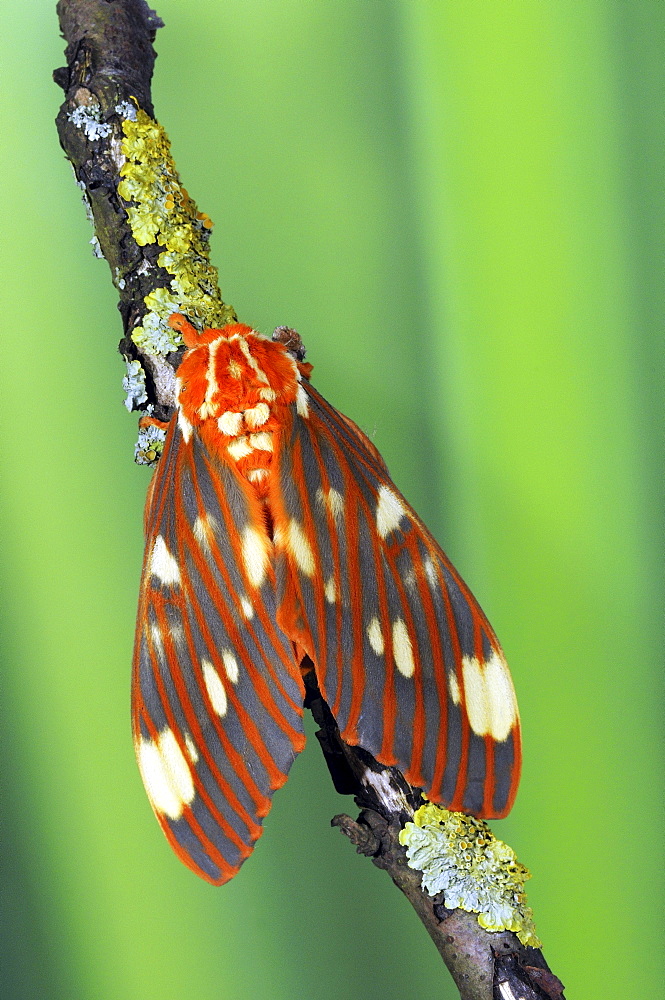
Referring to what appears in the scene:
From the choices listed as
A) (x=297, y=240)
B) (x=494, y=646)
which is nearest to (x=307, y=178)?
(x=297, y=240)

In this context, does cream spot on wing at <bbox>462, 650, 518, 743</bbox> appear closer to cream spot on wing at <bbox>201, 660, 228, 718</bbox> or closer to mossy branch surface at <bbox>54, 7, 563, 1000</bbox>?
mossy branch surface at <bbox>54, 7, 563, 1000</bbox>

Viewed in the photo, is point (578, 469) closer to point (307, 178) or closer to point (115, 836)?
point (307, 178)

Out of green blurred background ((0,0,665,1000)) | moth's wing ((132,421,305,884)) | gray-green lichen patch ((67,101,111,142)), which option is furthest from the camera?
green blurred background ((0,0,665,1000))

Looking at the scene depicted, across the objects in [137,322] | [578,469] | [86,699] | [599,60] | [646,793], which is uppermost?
[599,60]

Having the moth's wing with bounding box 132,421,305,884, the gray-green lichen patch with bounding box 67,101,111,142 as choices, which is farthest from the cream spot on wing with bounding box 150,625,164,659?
the gray-green lichen patch with bounding box 67,101,111,142

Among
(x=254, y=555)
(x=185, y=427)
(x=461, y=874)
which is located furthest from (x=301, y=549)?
(x=461, y=874)

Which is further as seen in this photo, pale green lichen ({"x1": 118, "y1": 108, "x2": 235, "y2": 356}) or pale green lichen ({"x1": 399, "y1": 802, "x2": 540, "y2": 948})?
pale green lichen ({"x1": 118, "y1": 108, "x2": 235, "y2": 356})

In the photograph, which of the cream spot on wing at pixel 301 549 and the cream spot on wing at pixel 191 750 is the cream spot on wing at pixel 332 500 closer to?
the cream spot on wing at pixel 301 549

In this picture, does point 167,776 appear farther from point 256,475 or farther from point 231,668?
point 256,475
